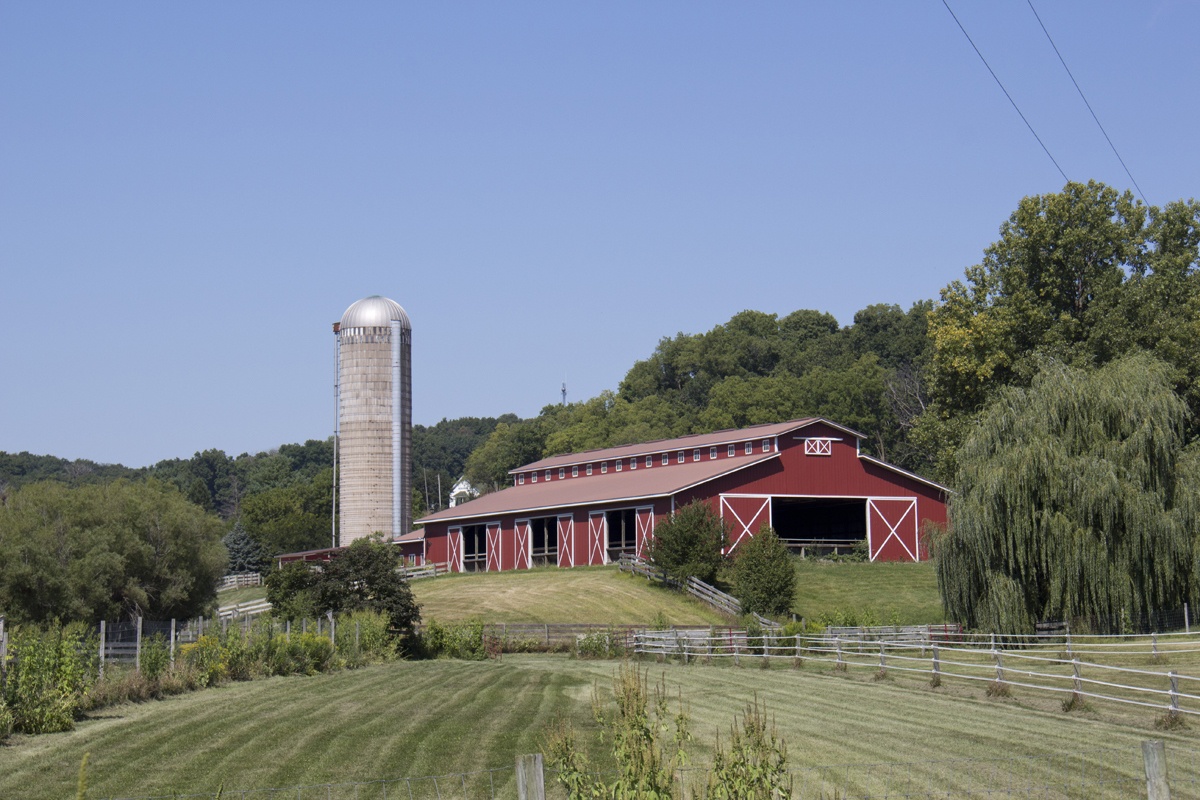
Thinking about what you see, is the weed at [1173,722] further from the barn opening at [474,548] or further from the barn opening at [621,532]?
the barn opening at [474,548]

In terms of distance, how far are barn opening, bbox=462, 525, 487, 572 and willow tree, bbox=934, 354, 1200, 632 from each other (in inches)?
1396

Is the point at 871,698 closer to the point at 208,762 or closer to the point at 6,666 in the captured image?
the point at 208,762

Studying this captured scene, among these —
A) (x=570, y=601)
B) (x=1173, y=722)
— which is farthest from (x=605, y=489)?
(x=1173, y=722)

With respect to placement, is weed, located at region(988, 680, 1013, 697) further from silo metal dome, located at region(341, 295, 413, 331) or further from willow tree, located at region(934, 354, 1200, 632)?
silo metal dome, located at region(341, 295, 413, 331)

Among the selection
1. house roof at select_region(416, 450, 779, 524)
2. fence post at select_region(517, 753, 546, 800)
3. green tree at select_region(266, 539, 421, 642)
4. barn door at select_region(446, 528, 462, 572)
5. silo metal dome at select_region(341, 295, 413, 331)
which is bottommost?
fence post at select_region(517, 753, 546, 800)

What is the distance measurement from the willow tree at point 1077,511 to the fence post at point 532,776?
2809cm

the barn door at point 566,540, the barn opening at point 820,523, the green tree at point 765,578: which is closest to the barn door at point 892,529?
the barn opening at point 820,523

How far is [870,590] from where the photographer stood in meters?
53.1

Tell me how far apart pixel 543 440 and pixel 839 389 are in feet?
121

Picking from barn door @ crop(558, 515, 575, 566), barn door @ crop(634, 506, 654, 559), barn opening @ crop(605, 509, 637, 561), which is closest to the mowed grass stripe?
barn door @ crop(634, 506, 654, 559)

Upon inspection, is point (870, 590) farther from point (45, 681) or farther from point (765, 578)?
point (45, 681)

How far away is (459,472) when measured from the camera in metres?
198

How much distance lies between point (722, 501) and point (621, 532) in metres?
5.85

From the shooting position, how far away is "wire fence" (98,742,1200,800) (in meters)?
15.5
